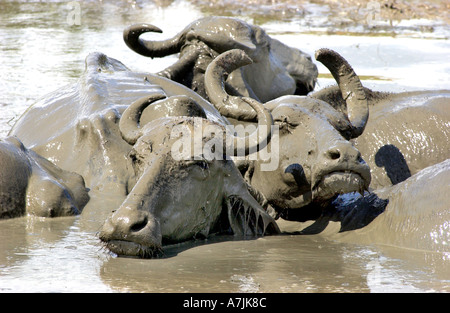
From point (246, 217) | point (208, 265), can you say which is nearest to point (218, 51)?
point (246, 217)

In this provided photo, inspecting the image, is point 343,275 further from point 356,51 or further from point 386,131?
point 356,51

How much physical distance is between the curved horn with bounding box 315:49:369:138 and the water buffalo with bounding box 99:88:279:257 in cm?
138

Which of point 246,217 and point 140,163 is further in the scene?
point 246,217

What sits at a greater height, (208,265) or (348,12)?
(208,265)

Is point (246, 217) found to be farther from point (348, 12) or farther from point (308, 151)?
point (348, 12)

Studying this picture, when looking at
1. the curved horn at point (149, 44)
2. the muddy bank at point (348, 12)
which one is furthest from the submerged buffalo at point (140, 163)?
the muddy bank at point (348, 12)

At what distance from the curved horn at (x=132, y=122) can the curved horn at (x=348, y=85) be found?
1693 millimetres

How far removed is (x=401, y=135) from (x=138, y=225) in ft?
14.9

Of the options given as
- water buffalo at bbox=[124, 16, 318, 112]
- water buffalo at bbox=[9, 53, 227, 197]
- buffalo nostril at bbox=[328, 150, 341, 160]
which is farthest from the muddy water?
water buffalo at bbox=[124, 16, 318, 112]

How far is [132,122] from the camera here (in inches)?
270

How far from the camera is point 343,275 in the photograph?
18.4ft

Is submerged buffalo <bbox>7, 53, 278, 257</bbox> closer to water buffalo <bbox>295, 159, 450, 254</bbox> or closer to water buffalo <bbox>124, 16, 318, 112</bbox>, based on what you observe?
water buffalo <bbox>295, 159, 450, 254</bbox>

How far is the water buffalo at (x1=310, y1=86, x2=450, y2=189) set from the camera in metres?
8.94
